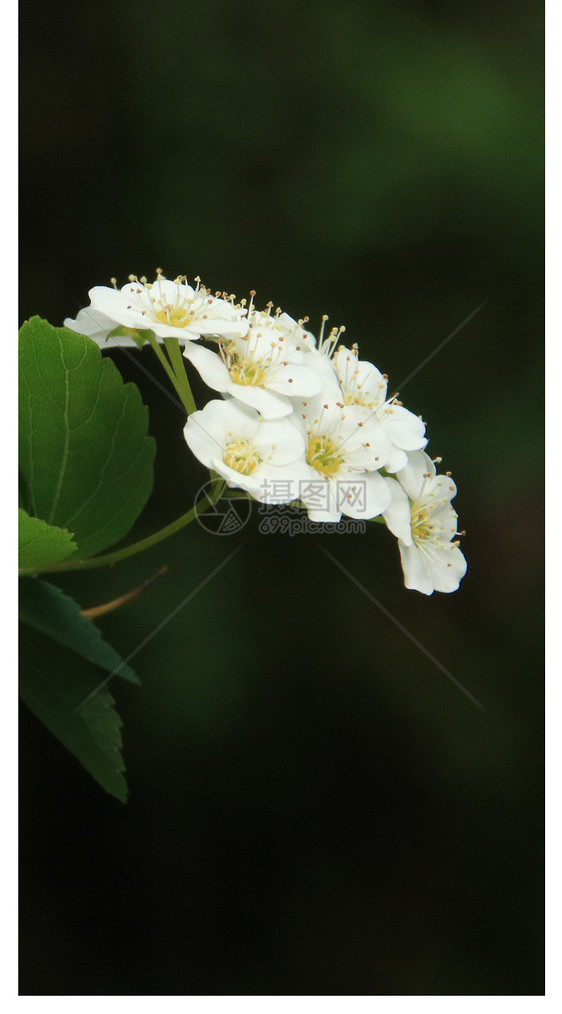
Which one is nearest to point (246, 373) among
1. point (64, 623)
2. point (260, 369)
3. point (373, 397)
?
point (260, 369)

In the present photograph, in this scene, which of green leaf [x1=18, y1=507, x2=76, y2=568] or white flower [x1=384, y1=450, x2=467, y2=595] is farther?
white flower [x1=384, y1=450, x2=467, y2=595]

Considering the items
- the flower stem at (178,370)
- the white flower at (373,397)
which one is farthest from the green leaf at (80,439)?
the white flower at (373,397)

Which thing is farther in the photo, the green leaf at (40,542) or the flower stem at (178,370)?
the flower stem at (178,370)

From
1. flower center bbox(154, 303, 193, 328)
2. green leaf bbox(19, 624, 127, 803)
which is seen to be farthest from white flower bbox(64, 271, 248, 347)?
green leaf bbox(19, 624, 127, 803)

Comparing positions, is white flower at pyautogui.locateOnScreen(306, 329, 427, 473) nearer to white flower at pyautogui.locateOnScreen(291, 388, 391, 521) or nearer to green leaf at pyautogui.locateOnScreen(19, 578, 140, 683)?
white flower at pyautogui.locateOnScreen(291, 388, 391, 521)

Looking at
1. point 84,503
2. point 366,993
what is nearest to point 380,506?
point 84,503

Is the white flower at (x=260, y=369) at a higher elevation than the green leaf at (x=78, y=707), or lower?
higher

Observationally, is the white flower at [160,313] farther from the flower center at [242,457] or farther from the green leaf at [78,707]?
the green leaf at [78,707]
